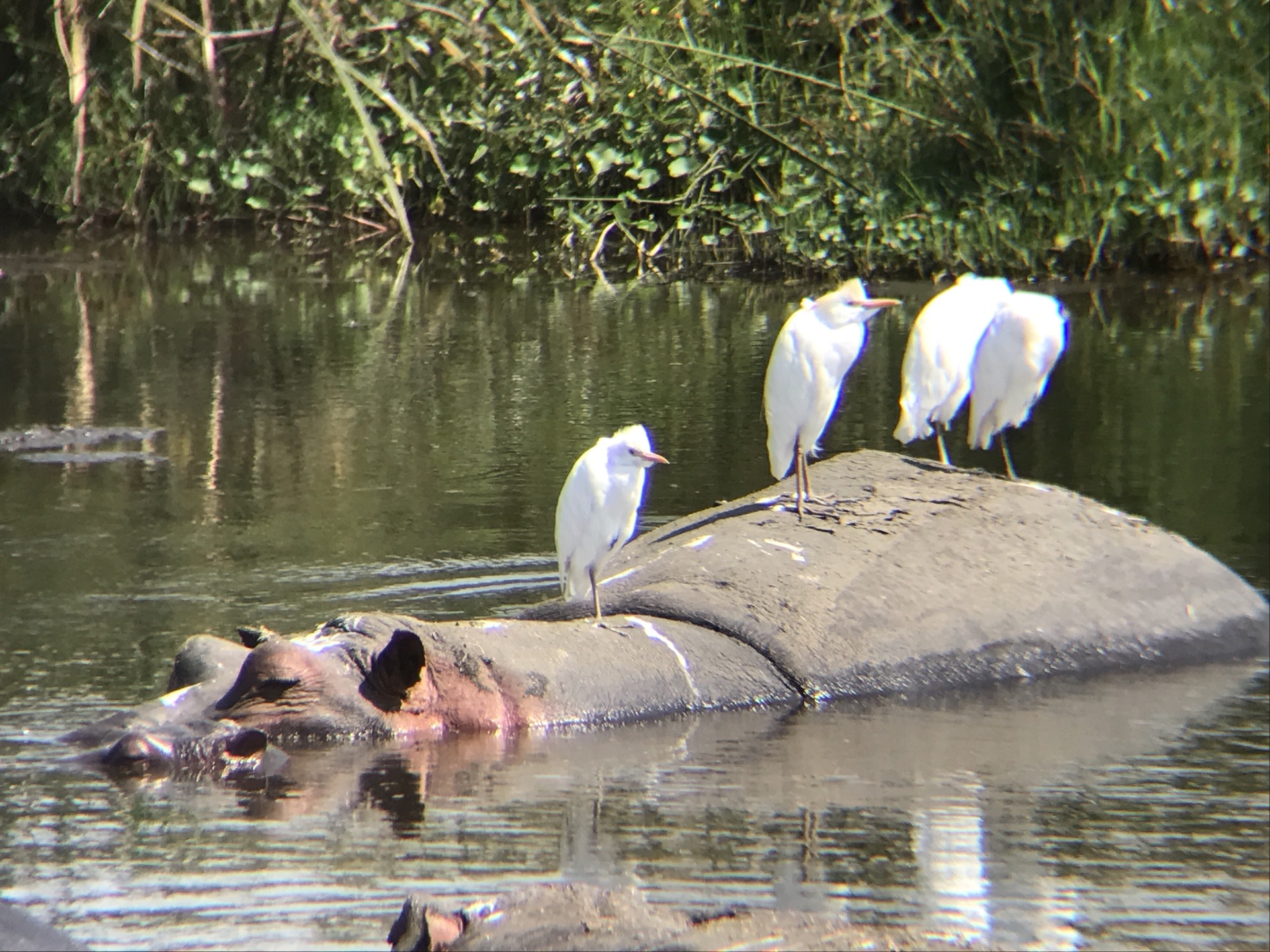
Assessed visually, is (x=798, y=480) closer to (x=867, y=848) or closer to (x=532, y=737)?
(x=532, y=737)

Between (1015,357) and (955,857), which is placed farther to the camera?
(1015,357)

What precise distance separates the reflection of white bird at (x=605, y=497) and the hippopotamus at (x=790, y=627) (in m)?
0.25

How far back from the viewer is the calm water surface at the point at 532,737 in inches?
185

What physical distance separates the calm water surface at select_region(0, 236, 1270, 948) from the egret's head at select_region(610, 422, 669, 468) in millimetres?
916

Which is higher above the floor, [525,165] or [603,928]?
[525,165]

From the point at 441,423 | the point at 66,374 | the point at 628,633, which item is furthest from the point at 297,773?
the point at 66,374

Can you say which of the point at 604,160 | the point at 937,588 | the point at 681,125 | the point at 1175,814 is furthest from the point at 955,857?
the point at 604,160

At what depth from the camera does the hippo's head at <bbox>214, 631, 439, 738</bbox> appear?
5.61m

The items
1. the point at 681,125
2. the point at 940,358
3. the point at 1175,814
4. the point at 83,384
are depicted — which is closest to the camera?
the point at 1175,814

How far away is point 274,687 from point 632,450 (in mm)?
1535

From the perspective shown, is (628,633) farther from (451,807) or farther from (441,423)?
(441,423)

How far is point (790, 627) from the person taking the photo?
6.50 meters

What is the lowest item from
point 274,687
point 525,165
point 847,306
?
point 274,687

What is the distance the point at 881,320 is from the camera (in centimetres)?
1505
